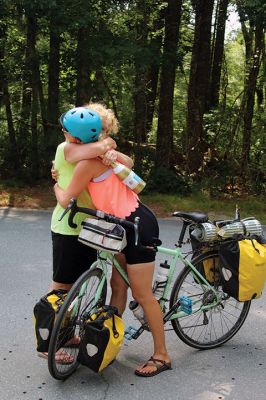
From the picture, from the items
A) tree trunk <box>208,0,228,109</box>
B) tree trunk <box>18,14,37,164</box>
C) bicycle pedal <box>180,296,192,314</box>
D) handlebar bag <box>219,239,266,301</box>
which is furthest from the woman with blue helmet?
tree trunk <box>208,0,228,109</box>

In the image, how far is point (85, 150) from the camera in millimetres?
3045

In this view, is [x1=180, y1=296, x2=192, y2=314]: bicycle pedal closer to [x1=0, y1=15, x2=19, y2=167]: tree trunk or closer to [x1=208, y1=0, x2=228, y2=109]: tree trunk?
[x1=0, y1=15, x2=19, y2=167]: tree trunk

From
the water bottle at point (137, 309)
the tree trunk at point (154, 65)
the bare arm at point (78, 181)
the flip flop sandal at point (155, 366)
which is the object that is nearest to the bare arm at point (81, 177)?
the bare arm at point (78, 181)

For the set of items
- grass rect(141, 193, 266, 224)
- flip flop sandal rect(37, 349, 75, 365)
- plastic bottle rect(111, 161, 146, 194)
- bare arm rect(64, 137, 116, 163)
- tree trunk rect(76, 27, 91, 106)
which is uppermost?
tree trunk rect(76, 27, 91, 106)

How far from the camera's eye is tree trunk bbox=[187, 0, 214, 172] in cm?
1250

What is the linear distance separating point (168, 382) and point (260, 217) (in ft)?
21.5

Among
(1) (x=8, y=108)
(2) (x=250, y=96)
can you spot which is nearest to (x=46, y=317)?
(1) (x=8, y=108)

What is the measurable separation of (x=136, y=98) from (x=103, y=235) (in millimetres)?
9677

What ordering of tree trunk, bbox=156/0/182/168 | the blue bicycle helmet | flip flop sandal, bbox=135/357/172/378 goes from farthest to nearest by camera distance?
1. tree trunk, bbox=156/0/182/168
2. flip flop sandal, bbox=135/357/172/378
3. the blue bicycle helmet

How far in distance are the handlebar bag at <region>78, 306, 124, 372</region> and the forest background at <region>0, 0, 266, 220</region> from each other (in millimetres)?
7132

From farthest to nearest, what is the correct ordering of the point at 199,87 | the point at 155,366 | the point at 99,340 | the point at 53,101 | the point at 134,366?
1. the point at 199,87
2. the point at 53,101
3. the point at 134,366
4. the point at 155,366
5. the point at 99,340

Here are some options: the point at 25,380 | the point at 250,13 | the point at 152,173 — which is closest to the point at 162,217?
the point at 152,173

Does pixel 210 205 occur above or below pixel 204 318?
below

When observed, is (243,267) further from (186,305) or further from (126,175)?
(126,175)
